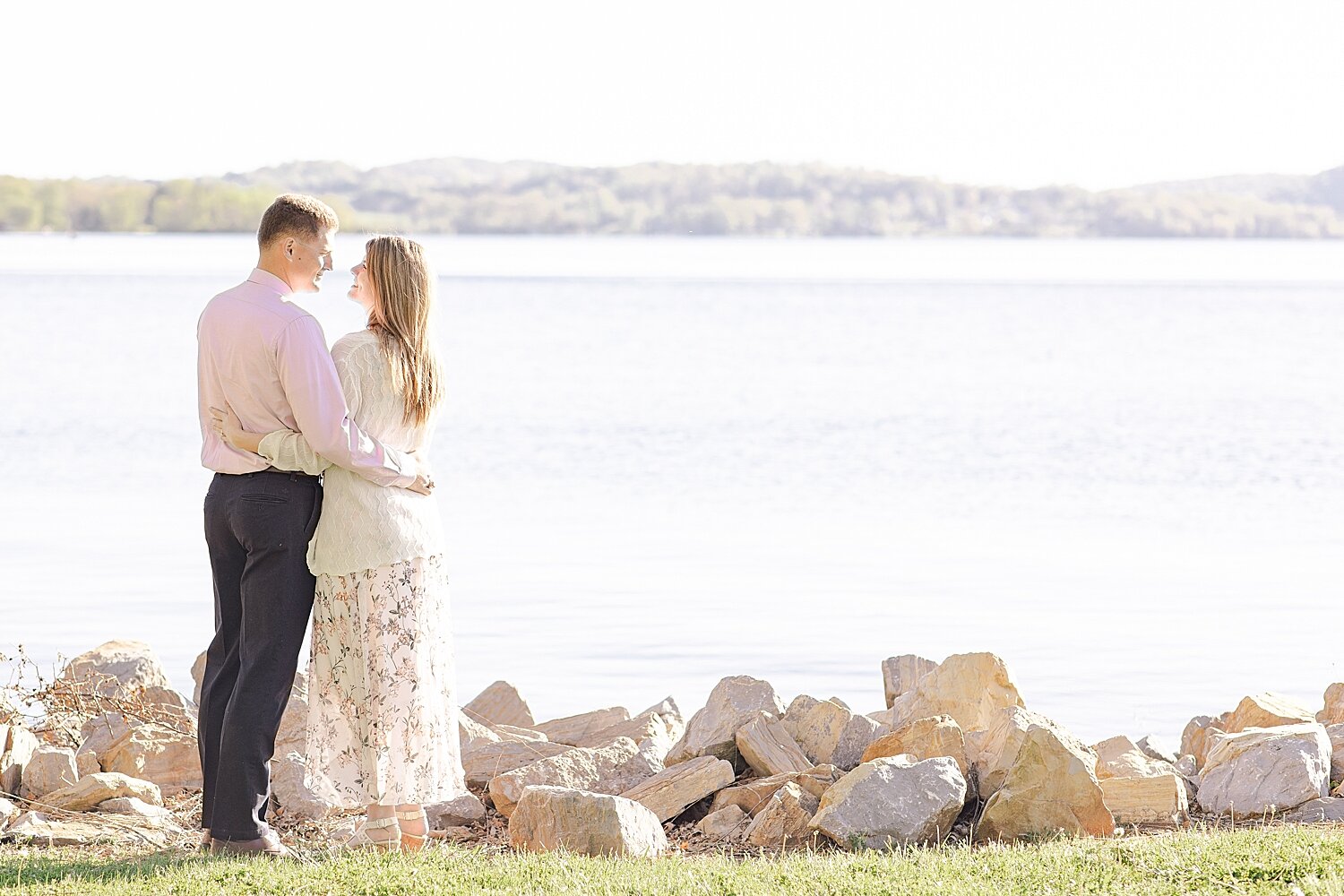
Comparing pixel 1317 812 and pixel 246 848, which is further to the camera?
pixel 1317 812

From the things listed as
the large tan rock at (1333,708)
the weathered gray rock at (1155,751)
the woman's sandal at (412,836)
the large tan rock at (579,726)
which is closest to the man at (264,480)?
the woman's sandal at (412,836)

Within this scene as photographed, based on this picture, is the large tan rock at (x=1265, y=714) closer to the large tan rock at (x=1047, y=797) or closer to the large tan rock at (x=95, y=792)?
the large tan rock at (x=1047, y=797)

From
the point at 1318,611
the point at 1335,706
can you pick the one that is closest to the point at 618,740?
the point at 1335,706

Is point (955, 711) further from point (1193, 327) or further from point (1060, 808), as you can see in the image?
point (1193, 327)

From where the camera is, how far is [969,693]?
23.3 feet

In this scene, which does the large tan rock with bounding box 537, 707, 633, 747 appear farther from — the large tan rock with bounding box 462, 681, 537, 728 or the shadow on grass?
the shadow on grass

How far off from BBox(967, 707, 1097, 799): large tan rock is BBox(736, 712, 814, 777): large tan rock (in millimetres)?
666

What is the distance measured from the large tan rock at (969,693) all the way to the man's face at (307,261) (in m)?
3.16

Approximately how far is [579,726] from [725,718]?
117 centimetres

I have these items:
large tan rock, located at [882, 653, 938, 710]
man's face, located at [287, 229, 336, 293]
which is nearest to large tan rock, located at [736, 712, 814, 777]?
large tan rock, located at [882, 653, 938, 710]

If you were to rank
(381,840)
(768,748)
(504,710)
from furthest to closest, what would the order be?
(504,710) → (768,748) → (381,840)

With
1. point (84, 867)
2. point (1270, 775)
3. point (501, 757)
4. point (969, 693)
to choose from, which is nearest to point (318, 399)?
point (84, 867)

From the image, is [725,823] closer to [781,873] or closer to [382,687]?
[781,873]

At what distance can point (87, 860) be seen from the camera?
17.5ft
